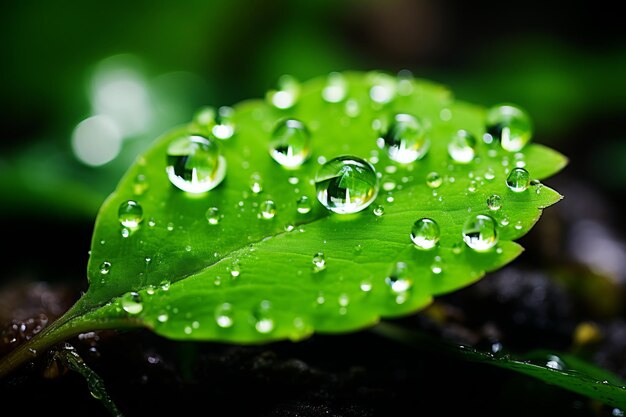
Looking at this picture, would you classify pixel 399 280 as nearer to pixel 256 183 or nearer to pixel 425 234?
pixel 425 234

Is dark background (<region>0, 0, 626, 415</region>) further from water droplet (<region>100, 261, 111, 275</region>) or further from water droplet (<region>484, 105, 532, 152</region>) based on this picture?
water droplet (<region>484, 105, 532, 152</region>)

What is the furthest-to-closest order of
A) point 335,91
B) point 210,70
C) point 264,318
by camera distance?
1. point 210,70
2. point 335,91
3. point 264,318

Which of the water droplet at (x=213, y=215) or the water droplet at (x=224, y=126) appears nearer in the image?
the water droplet at (x=213, y=215)

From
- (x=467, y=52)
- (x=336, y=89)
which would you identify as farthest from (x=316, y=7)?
(x=336, y=89)

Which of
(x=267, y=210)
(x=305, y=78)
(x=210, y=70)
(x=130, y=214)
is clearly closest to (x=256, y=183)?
(x=267, y=210)

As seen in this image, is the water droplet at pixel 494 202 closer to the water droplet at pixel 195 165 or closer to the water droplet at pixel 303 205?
the water droplet at pixel 303 205

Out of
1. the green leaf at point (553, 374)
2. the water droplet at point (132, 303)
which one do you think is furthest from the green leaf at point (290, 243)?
the green leaf at point (553, 374)
